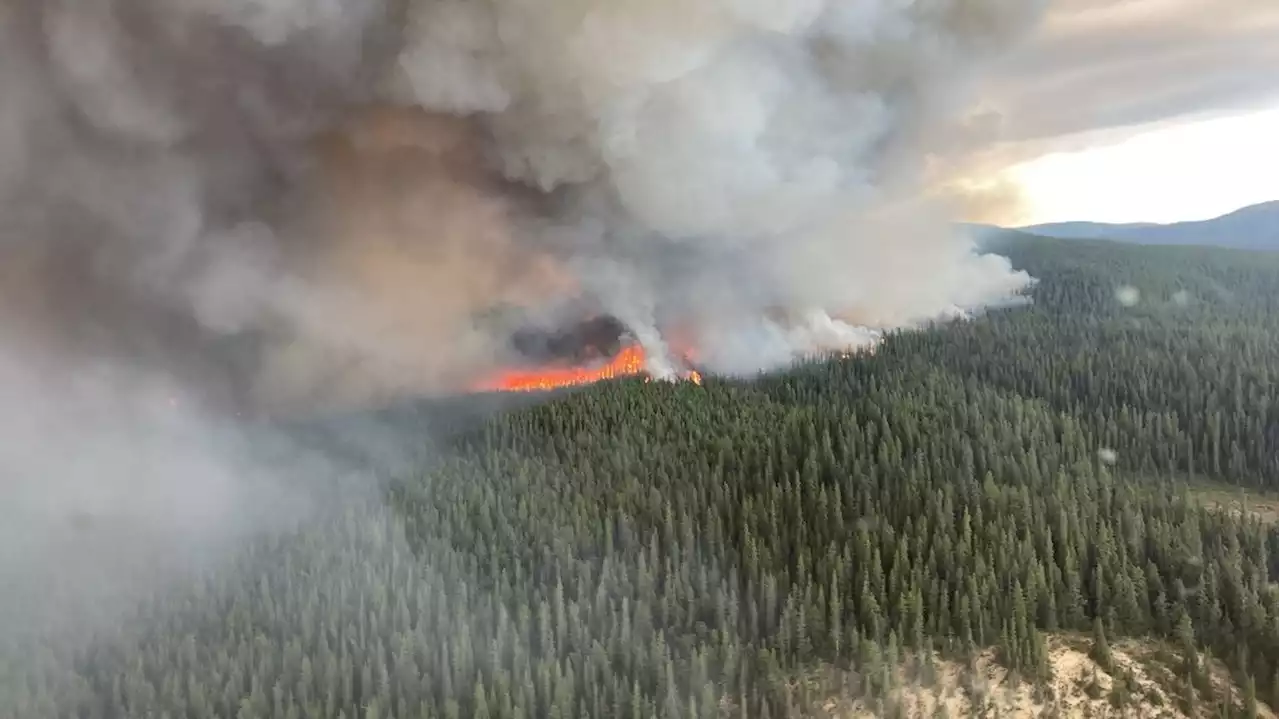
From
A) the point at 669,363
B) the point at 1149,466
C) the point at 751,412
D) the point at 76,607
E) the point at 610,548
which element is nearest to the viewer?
the point at 76,607

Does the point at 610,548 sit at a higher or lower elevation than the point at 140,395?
lower

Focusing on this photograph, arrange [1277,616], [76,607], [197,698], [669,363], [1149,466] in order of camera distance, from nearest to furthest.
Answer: [197,698] → [1277,616] → [76,607] → [1149,466] → [669,363]

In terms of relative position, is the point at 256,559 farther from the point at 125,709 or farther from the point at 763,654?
the point at 763,654

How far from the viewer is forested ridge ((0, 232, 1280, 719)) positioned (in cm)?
7969

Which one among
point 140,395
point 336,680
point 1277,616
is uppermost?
point 140,395

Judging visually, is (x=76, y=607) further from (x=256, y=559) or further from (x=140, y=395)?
(x=140, y=395)

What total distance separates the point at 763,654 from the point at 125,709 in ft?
179

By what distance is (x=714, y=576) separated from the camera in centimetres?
9744

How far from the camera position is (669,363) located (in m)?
192

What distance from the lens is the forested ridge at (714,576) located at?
79.7m

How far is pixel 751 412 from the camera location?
167 m

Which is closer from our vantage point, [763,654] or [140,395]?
[763,654]

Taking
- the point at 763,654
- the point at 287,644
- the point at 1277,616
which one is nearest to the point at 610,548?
the point at 763,654

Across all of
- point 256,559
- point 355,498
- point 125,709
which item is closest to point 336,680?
point 125,709
